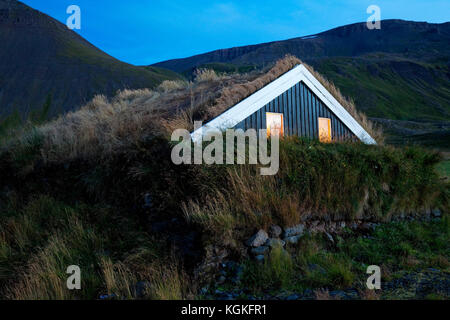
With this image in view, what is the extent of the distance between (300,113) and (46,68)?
62.6m

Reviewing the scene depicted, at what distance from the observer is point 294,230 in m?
5.72

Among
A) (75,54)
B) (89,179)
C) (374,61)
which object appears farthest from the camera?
(374,61)

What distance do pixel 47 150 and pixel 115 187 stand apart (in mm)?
3556

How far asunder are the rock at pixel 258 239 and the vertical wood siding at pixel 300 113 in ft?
13.9

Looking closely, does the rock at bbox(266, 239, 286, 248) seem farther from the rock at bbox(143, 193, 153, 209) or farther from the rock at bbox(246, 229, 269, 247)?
the rock at bbox(143, 193, 153, 209)

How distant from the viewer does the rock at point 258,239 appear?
511 centimetres

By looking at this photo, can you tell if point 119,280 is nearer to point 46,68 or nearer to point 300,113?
point 300,113

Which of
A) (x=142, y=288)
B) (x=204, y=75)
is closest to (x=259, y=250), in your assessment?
(x=142, y=288)

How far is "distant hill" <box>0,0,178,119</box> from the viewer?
49594mm

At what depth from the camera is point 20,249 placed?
587 cm

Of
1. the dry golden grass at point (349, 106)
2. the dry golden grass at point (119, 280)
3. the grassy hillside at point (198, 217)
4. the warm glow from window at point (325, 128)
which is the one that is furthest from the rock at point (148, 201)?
the dry golden grass at point (349, 106)
